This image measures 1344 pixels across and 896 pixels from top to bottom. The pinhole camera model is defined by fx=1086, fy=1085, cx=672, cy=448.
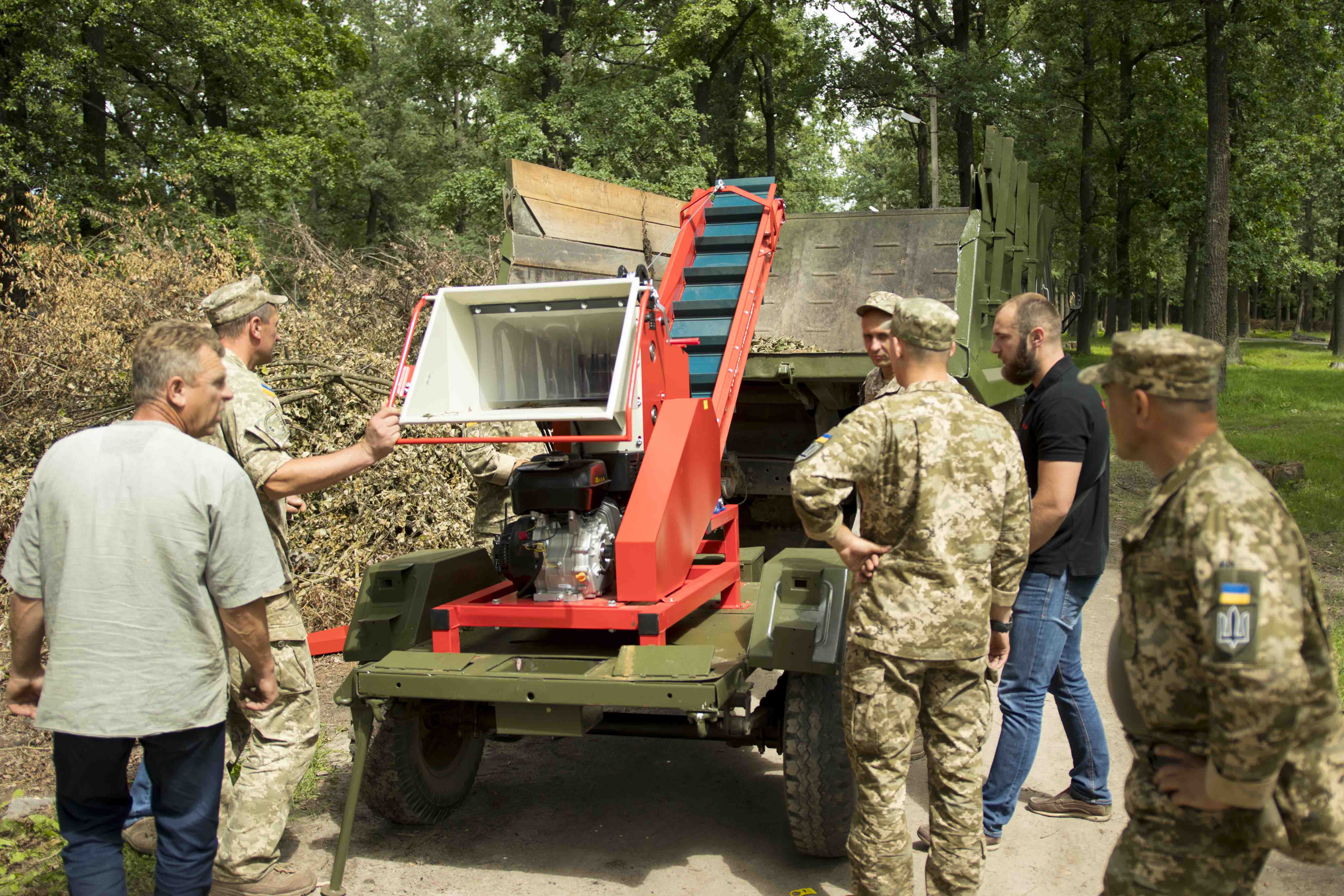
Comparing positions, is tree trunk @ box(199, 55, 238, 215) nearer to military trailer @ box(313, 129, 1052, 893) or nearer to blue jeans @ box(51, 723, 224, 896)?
military trailer @ box(313, 129, 1052, 893)

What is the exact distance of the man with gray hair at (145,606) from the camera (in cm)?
273

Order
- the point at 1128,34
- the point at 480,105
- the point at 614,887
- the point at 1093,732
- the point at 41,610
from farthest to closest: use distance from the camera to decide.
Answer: the point at 1128,34, the point at 480,105, the point at 1093,732, the point at 614,887, the point at 41,610

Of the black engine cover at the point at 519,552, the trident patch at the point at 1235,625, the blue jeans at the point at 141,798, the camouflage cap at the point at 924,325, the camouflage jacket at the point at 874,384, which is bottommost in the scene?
the blue jeans at the point at 141,798

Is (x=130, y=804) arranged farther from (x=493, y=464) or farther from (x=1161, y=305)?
(x=1161, y=305)

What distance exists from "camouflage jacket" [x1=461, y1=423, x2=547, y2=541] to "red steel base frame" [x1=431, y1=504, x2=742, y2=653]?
0.54m

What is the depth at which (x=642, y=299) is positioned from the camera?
13.2 feet

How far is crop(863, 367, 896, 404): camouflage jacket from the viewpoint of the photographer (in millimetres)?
5270

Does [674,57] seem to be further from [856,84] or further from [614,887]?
[614,887]

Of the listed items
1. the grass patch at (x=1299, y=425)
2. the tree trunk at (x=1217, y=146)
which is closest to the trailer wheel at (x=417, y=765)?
the grass patch at (x=1299, y=425)

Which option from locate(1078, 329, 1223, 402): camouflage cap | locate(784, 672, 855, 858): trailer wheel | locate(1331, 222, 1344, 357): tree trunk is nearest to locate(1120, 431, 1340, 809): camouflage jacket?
locate(1078, 329, 1223, 402): camouflage cap

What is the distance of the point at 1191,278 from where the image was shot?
92.3 feet

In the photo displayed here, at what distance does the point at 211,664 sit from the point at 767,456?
5115mm

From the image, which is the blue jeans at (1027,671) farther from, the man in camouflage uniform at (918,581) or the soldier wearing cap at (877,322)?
the soldier wearing cap at (877,322)

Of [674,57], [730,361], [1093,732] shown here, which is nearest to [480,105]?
[674,57]
